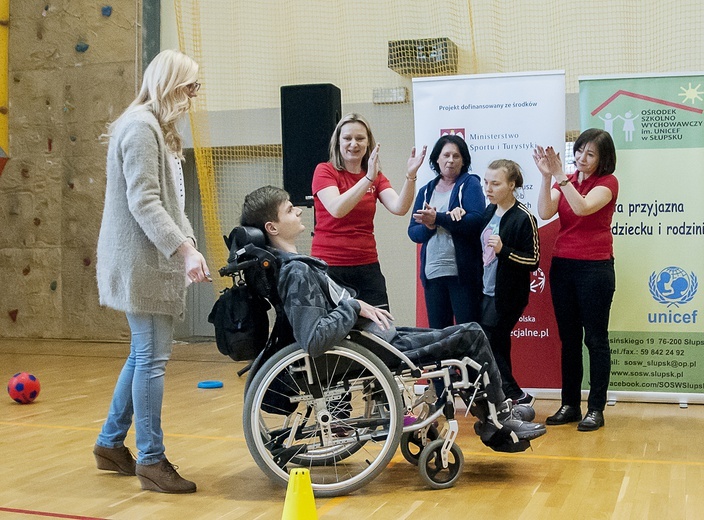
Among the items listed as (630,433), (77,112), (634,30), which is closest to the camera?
(630,433)

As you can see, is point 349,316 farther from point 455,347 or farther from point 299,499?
point 299,499

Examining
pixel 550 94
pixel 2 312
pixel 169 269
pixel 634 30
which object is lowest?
pixel 2 312

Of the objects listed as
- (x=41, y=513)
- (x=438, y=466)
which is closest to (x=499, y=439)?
(x=438, y=466)

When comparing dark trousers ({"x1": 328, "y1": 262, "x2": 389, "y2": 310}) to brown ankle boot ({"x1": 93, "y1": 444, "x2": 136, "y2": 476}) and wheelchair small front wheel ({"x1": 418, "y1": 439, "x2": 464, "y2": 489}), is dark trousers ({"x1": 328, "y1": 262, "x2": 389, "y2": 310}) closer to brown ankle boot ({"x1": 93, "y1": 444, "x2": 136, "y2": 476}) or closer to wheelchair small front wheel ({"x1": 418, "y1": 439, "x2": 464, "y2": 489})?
wheelchair small front wheel ({"x1": 418, "y1": 439, "x2": 464, "y2": 489})

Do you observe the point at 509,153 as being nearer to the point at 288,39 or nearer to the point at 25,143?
the point at 288,39

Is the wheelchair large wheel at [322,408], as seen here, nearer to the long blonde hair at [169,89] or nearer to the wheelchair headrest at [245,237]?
the wheelchair headrest at [245,237]

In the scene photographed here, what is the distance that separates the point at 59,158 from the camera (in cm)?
780

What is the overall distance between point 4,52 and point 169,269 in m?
4.40

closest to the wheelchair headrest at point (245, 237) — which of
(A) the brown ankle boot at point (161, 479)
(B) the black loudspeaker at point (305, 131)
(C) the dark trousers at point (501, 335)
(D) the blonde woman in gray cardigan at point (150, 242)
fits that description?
(D) the blonde woman in gray cardigan at point (150, 242)

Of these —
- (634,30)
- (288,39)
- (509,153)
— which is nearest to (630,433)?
(509,153)

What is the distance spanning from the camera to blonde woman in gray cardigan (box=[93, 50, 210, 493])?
257 cm

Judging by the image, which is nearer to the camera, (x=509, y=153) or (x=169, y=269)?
(x=169, y=269)

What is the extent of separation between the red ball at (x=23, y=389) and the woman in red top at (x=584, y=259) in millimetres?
2540

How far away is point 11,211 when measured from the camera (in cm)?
798
